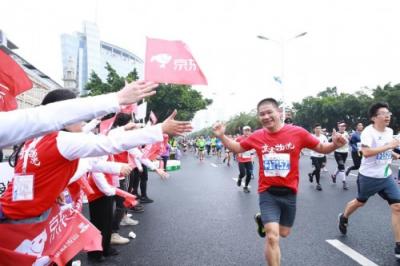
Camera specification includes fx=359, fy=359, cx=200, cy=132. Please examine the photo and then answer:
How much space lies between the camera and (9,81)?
234 cm

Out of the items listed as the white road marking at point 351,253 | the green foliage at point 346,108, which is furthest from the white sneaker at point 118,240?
the green foliage at point 346,108

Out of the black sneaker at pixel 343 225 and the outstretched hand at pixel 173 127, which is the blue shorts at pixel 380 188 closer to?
the black sneaker at pixel 343 225

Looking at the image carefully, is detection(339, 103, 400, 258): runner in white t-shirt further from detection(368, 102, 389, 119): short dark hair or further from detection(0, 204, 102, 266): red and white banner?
detection(0, 204, 102, 266): red and white banner

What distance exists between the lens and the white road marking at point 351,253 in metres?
4.02

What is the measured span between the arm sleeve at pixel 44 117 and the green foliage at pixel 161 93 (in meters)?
27.8

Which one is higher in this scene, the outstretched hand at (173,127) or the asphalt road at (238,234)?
the outstretched hand at (173,127)

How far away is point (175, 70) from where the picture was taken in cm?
361

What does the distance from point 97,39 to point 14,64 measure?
10979cm

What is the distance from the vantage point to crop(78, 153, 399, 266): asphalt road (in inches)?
170

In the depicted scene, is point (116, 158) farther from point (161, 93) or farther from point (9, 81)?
point (161, 93)

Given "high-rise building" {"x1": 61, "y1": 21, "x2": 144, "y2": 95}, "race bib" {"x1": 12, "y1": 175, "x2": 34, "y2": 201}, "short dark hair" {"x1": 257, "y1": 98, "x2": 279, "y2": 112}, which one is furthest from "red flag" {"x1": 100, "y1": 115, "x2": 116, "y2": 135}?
"high-rise building" {"x1": 61, "y1": 21, "x2": 144, "y2": 95}

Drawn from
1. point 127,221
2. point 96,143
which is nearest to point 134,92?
point 96,143

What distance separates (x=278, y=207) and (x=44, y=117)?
2.84 m

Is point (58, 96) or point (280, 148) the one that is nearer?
point (58, 96)
